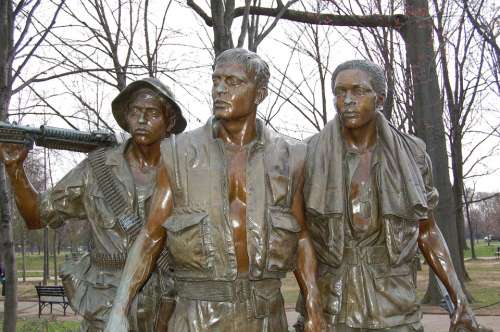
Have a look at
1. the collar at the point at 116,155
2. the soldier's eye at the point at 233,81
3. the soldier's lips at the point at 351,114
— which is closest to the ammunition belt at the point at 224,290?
the soldier's eye at the point at 233,81

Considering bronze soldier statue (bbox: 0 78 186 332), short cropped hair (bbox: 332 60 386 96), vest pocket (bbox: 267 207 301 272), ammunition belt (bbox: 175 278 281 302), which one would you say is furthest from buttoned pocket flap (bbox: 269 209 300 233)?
bronze soldier statue (bbox: 0 78 186 332)

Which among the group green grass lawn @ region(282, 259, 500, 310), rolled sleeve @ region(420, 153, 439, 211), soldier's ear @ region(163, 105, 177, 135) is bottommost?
green grass lawn @ region(282, 259, 500, 310)

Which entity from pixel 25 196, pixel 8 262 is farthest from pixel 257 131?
pixel 8 262

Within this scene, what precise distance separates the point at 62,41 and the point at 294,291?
1172cm

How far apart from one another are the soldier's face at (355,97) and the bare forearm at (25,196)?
86.3 inches

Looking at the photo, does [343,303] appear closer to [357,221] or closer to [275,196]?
[357,221]

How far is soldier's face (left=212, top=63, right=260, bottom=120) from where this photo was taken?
113 inches

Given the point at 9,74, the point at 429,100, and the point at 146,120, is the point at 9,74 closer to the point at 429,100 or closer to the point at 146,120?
the point at 146,120

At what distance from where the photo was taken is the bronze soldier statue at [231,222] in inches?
110

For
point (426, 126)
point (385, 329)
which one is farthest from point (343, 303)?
point (426, 126)

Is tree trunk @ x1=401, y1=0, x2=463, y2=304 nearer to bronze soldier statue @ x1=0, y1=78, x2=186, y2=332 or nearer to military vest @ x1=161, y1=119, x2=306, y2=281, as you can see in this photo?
bronze soldier statue @ x1=0, y1=78, x2=186, y2=332

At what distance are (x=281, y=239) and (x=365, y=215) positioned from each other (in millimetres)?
764

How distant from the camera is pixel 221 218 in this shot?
2834mm

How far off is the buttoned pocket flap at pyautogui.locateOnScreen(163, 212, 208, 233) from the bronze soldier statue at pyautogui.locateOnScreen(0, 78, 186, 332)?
1.11 metres
